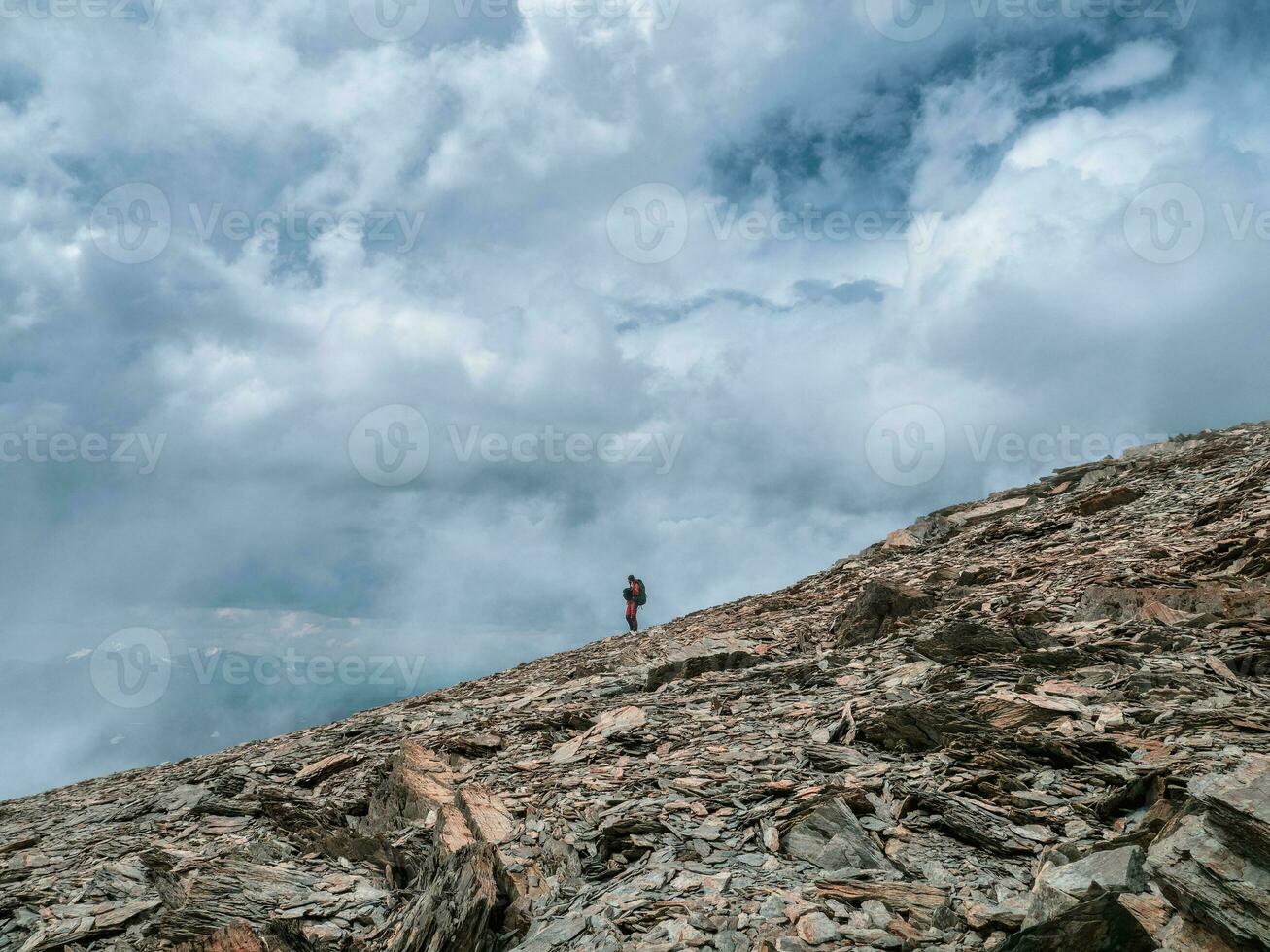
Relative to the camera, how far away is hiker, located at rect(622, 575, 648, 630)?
3067 cm

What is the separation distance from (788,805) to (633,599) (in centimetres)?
2187

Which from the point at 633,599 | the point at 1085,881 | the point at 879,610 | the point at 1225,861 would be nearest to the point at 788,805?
the point at 1085,881

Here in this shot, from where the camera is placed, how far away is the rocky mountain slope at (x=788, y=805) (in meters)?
6.02

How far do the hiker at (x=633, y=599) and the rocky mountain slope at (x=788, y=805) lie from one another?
1067cm

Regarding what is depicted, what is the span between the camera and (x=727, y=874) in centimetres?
732

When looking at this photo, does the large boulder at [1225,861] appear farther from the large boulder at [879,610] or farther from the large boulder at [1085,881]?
the large boulder at [879,610]

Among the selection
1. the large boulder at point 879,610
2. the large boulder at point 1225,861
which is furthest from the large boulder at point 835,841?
the large boulder at point 879,610

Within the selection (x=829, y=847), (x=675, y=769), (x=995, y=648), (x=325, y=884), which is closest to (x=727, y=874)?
(x=829, y=847)

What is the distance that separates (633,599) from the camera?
3069cm

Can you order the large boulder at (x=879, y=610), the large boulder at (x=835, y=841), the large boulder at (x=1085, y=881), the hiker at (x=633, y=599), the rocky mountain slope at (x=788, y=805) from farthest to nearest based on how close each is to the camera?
the hiker at (x=633, y=599), the large boulder at (x=879, y=610), the large boulder at (x=835, y=841), the rocky mountain slope at (x=788, y=805), the large boulder at (x=1085, y=881)

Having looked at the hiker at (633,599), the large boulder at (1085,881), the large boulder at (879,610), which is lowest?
the large boulder at (1085,881)

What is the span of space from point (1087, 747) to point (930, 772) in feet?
6.86

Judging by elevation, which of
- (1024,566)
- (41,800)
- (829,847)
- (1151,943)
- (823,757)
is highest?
(41,800)

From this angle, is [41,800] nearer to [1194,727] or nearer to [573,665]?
[573,665]
